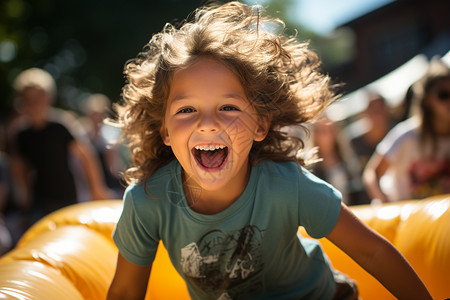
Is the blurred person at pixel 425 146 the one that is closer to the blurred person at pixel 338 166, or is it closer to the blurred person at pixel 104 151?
the blurred person at pixel 338 166

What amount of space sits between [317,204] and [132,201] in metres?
0.63

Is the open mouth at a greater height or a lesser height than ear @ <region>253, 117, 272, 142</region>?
lesser

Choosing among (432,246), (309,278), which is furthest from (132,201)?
(432,246)

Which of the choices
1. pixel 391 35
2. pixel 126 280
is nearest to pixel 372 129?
pixel 126 280

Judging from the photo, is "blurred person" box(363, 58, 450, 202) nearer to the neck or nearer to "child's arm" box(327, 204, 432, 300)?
"child's arm" box(327, 204, 432, 300)

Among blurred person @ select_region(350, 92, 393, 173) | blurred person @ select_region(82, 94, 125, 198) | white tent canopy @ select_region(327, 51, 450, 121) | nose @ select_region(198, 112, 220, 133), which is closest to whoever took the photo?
nose @ select_region(198, 112, 220, 133)

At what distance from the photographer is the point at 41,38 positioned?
50.0ft

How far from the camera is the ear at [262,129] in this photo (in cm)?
150

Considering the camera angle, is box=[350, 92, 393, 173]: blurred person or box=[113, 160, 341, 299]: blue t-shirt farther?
box=[350, 92, 393, 173]: blurred person

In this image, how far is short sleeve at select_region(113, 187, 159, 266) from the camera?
1.47 meters

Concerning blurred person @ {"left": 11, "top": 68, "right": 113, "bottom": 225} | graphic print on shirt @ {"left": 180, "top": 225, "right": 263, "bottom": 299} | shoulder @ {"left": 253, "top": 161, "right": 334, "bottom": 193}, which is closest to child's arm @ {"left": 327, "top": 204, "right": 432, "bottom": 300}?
shoulder @ {"left": 253, "top": 161, "right": 334, "bottom": 193}

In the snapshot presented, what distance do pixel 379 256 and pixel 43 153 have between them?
11.3 feet

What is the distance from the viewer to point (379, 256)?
1.33 meters

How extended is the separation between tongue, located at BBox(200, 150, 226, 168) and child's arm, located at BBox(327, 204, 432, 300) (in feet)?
1.39
